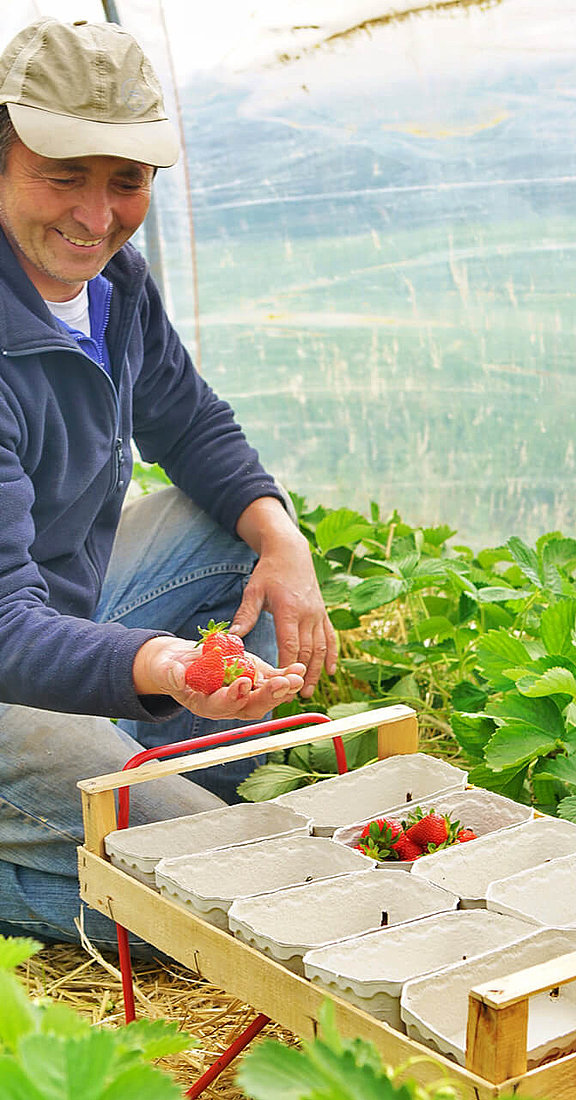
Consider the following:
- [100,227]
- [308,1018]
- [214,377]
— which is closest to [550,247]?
[214,377]

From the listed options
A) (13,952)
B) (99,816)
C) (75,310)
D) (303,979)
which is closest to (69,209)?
(75,310)

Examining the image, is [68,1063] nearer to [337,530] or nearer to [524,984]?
[524,984]

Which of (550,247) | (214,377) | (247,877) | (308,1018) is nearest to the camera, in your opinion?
(308,1018)

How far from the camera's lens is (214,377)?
3.04 metres

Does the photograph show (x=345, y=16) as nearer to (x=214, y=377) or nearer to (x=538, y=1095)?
(x=214, y=377)

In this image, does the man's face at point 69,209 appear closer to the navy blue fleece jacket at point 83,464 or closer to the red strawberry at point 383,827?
the navy blue fleece jacket at point 83,464

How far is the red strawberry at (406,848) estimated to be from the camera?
1.18 m

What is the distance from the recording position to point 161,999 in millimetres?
1428

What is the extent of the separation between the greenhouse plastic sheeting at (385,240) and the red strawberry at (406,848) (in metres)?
1.41

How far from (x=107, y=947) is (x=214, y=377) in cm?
176

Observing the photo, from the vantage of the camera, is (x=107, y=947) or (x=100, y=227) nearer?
(x=100, y=227)

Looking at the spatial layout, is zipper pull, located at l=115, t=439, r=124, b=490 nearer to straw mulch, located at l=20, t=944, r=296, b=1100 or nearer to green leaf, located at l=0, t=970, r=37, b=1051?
straw mulch, located at l=20, t=944, r=296, b=1100

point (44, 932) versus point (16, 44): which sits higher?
point (16, 44)

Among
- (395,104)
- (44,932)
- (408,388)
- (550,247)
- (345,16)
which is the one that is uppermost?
(345,16)
